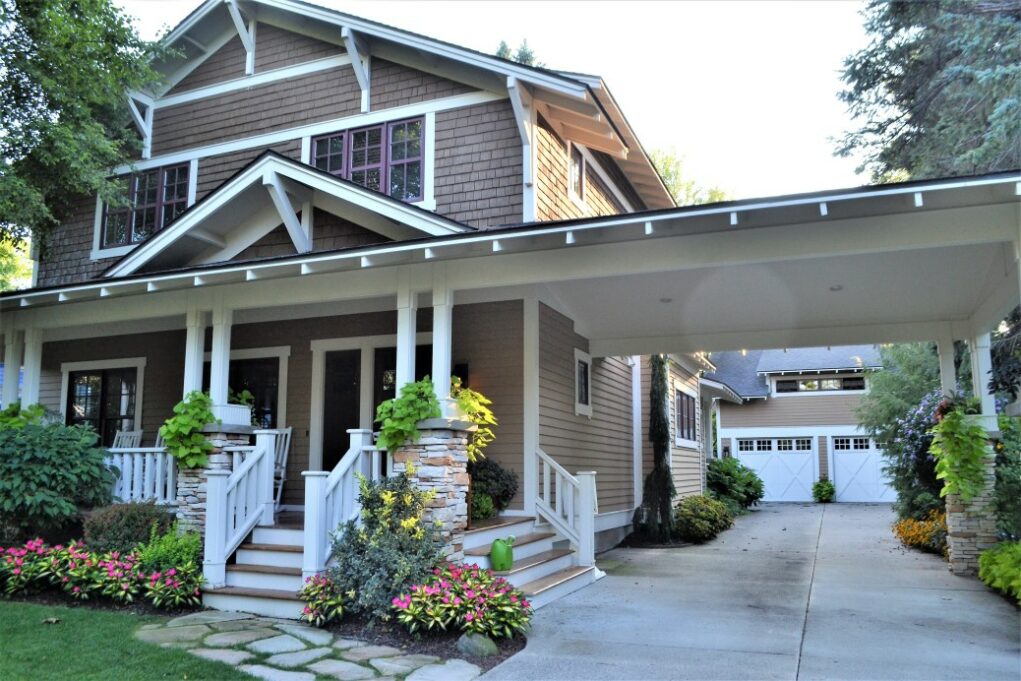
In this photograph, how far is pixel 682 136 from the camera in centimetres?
3134

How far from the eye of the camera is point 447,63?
1029cm

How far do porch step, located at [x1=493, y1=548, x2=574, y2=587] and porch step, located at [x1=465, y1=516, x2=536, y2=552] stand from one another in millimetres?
311

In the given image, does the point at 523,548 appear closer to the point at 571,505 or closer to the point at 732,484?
the point at 571,505

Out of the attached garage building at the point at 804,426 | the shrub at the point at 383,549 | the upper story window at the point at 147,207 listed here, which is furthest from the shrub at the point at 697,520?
the attached garage building at the point at 804,426

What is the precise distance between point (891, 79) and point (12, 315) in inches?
629

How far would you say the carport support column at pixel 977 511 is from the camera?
8.96 meters

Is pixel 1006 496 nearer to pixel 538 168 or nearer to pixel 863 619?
pixel 863 619

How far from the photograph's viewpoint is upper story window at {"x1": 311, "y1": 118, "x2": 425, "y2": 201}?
10.5 meters

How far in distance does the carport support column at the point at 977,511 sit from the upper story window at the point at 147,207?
36.2 ft

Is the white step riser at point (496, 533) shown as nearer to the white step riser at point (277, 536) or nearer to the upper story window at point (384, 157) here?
the white step riser at point (277, 536)

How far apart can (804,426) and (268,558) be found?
2270 centimetres

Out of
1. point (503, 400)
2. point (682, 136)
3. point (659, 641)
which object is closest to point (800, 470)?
point (682, 136)

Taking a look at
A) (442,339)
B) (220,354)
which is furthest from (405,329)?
(220,354)

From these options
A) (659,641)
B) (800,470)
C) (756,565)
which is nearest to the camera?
(659,641)
